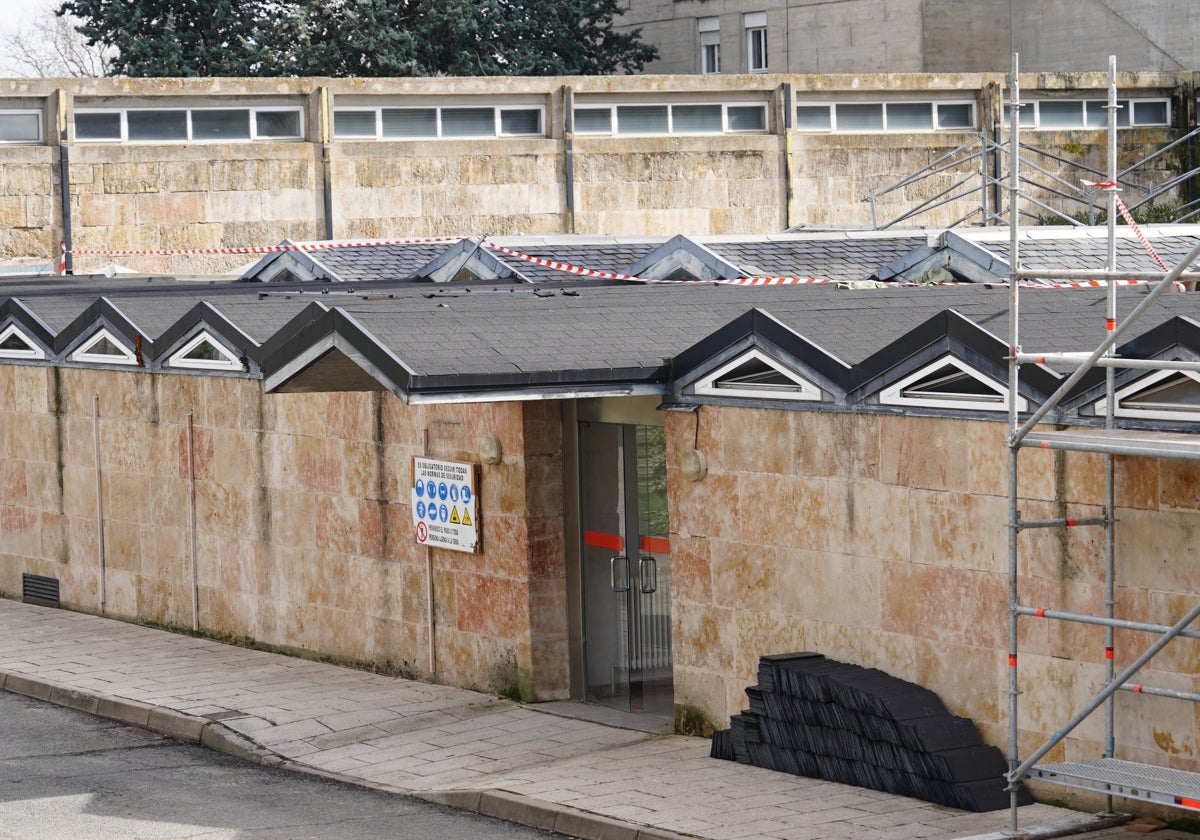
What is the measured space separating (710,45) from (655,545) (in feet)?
128

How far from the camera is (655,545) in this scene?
14.0 m

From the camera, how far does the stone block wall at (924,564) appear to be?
10234 mm

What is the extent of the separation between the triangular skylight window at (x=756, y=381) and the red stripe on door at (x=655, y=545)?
1.37 m

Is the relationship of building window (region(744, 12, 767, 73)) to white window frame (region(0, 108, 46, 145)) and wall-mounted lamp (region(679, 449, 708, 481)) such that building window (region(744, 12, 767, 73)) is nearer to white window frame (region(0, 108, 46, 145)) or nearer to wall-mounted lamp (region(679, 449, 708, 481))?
white window frame (region(0, 108, 46, 145))

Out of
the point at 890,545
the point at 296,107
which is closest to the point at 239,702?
the point at 890,545

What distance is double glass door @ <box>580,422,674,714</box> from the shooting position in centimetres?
1398

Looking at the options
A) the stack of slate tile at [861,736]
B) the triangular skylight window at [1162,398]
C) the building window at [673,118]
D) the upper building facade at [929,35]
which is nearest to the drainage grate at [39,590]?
the stack of slate tile at [861,736]

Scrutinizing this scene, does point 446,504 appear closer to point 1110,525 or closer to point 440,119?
point 1110,525

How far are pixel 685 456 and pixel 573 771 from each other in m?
2.27

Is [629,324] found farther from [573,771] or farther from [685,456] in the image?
[573,771]

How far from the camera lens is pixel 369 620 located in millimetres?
15797

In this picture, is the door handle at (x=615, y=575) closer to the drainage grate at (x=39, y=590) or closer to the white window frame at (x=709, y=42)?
the drainage grate at (x=39, y=590)

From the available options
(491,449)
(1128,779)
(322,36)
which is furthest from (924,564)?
(322,36)

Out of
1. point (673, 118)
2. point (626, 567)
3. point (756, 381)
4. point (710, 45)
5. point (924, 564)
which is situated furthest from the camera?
point (710, 45)
